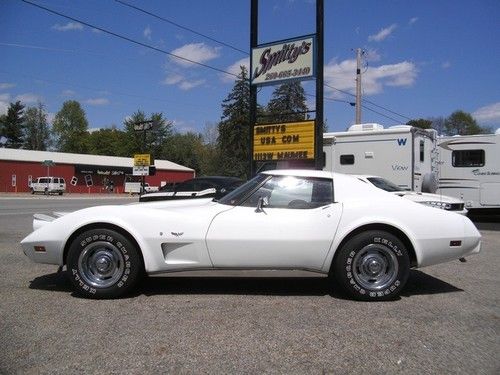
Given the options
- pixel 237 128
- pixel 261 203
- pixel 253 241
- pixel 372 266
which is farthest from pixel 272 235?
pixel 237 128

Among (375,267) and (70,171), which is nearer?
(375,267)

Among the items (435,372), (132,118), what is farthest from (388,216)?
(132,118)

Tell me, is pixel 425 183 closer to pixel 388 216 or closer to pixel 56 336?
pixel 388 216

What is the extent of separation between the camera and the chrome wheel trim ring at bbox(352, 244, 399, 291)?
5109 mm

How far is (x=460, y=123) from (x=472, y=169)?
5834 cm

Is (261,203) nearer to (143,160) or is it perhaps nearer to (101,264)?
(101,264)

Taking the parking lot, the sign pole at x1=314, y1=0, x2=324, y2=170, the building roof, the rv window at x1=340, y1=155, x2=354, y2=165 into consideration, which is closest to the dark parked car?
the sign pole at x1=314, y1=0, x2=324, y2=170

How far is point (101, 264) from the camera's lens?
5.06m

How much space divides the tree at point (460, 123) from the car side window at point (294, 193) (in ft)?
211

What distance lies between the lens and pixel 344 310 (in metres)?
4.77

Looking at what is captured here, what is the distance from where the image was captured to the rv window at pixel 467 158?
49.0 feet

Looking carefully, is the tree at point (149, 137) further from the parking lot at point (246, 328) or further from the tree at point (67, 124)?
the parking lot at point (246, 328)

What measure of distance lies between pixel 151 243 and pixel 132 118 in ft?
286

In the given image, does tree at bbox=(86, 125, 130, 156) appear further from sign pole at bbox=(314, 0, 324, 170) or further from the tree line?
sign pole at bbox=(314, 0, 324, 170)
